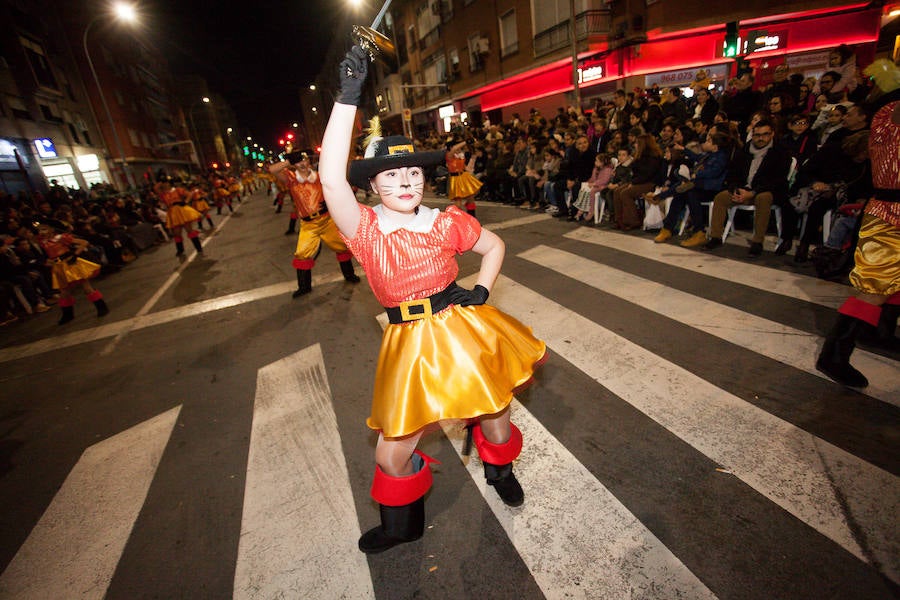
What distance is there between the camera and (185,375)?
4.41m

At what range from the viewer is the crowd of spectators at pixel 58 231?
8.11 m

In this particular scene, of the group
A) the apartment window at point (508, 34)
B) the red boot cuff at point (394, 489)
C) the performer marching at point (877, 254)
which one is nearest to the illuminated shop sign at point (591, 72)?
the apartment window at point (508, 34)

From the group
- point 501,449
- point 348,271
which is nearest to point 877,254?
point 501,449

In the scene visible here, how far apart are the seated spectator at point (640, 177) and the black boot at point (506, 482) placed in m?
6.46

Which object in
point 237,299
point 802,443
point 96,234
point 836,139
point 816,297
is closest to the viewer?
point 802,443

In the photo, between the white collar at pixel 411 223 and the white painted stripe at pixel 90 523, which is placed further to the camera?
the white painted stripe at pixel 90 523

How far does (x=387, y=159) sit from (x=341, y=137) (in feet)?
0.71

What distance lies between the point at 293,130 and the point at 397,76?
92.7 metres

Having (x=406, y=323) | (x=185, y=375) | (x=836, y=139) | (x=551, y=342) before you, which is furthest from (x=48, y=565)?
(x=836, y=139)

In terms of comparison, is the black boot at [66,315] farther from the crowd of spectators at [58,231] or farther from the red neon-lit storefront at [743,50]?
the red neon-lit storefront at [743,50]

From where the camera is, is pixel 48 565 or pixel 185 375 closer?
pixel 48 565

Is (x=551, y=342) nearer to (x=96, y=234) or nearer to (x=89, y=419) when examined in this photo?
(x=89, y=419)

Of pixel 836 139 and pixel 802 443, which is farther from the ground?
pixel 836 139

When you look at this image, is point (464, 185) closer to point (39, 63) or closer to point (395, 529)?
point (395, 529)
